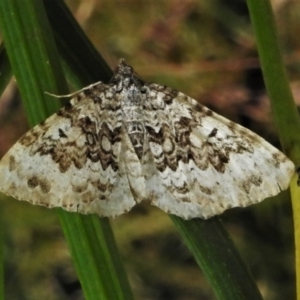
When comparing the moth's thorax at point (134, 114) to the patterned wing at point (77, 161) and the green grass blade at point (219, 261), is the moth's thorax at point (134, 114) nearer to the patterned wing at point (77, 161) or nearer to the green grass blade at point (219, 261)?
the patterned wing at point (77, 161)

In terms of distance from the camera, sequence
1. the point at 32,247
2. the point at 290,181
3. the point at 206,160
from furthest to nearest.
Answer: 1. the point at 32,247
2. the point at 206,160
3. the point at 290,181

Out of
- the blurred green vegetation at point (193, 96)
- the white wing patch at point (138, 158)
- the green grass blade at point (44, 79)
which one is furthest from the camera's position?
the blurred green vegetation at point (193, 96)

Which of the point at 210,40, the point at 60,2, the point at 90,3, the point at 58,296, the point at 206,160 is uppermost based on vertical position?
the point at 90,3

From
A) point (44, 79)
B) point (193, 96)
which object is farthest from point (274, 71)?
point (193, 96)

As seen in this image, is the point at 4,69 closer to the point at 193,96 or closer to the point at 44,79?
the point at 44,79

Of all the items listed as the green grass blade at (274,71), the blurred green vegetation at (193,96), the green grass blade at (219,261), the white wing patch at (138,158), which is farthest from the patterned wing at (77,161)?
the blurred green vegetation at (193,96)

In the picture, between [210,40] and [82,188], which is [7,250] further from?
[210,40]

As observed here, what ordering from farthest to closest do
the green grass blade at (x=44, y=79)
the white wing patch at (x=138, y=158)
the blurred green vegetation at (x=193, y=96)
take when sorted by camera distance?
the blurred green vegetation at (x=193, y=96), the white wing patch at (x=138, y=158), the green grass blade at (x=44, y=79)

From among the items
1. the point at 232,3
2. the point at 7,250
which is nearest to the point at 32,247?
the point at 7,250
